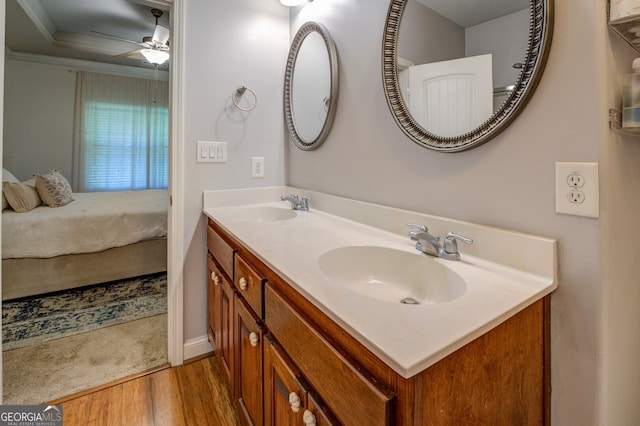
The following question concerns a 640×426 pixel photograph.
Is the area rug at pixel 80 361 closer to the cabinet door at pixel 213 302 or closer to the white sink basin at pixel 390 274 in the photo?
the cabinet door at pixel 213 302

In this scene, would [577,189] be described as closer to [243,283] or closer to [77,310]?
[243,283]

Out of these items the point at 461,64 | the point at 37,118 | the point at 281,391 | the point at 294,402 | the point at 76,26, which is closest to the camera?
the point at 294,402

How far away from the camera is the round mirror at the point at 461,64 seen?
788 mm

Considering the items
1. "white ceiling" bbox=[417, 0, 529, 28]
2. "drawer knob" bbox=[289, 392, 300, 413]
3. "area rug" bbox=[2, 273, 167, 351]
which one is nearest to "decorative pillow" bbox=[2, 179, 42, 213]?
"area rug" bbox=[2, 273, 167, 351]

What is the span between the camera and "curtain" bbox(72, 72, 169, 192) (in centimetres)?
444

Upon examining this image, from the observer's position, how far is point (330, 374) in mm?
619

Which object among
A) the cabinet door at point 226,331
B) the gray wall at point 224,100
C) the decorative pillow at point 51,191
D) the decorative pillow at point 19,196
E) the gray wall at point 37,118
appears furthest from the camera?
the gray wall at point 37,118

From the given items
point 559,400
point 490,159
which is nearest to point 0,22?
point 490,159

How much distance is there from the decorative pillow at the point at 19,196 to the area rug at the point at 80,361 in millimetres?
1309

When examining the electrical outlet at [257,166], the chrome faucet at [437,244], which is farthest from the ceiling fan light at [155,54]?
the chrome faucet at [437,244]

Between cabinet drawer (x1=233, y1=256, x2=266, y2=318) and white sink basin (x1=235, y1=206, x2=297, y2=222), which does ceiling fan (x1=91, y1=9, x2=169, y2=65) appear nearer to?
white sink basin (x1=235, y1=206, x2=297, y2=222)

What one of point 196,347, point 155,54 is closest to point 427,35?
point 196,347

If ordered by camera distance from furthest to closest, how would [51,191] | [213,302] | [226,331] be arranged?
[51,191] → [213,302] → [226,331]

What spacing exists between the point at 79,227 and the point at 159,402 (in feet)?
5.96
